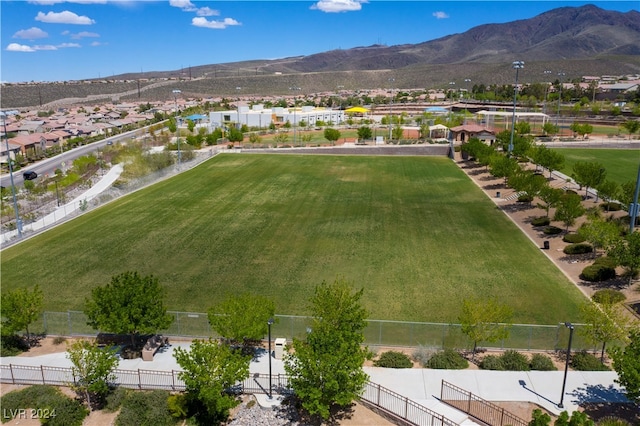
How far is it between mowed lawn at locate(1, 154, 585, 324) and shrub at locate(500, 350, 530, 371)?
14.6ft

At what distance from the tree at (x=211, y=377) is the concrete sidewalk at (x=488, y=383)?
2.90 meters

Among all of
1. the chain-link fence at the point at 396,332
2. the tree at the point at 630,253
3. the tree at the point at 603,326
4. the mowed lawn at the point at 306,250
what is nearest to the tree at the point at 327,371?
the chain-link fence at the point at 396,332

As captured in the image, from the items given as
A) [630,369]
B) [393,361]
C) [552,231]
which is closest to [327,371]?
[393,361]

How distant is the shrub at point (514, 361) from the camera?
19750mm

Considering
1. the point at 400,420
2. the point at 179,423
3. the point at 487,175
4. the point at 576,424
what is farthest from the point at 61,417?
the point at 487,175

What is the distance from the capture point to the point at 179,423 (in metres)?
17.1

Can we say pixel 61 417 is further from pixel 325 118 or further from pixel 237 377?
pixel 325 118

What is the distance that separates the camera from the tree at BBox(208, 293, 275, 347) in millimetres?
19938

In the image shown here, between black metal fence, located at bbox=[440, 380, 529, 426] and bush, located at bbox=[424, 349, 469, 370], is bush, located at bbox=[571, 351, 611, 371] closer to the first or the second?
bush, located at bbox=[424, 349, 469, 370]

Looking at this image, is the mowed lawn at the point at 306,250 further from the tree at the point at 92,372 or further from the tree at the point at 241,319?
the tree at the point at 92,372

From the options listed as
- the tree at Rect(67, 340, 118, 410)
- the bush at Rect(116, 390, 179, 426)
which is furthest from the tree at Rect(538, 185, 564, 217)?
the tree at Rect(67, 340, 118, 410)

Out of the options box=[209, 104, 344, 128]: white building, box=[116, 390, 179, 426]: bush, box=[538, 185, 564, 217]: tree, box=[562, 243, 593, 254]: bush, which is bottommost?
box=[116, 390, 179, 426]: bush

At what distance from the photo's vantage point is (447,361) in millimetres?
20094

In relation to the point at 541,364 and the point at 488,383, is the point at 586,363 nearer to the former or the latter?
the point at 541,364
